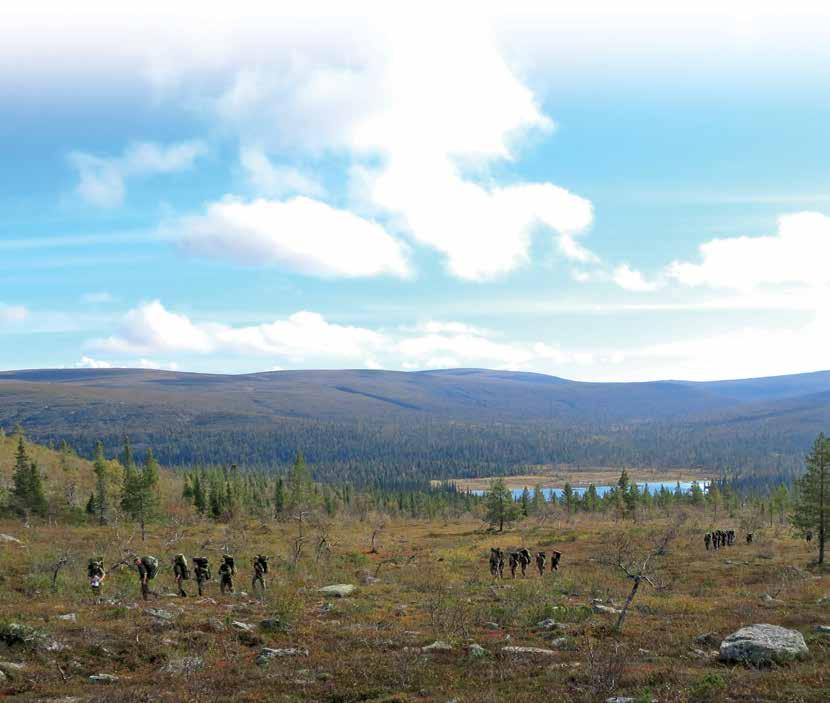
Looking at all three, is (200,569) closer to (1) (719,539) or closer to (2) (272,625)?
(2) (272,625)

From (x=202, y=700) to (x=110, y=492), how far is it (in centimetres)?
8135

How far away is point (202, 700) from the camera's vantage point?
1470 cm

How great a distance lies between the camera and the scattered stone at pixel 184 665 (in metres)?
17.3

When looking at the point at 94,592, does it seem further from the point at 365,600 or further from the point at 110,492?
the point at 110,492

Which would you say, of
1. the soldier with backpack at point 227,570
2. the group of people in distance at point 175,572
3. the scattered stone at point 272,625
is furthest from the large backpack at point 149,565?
the scattered stone at point 272,625

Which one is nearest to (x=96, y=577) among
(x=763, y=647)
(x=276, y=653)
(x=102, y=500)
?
(x=276, y=653)

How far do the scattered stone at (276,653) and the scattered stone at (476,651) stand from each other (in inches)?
216

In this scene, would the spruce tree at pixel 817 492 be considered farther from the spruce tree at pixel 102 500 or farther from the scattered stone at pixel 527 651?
the spruce tree at pixel 102 500

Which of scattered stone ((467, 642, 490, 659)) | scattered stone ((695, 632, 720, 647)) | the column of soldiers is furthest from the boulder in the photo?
the column of soldiers

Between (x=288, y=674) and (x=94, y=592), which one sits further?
(x=94, y=592)

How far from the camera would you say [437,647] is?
19859 mm

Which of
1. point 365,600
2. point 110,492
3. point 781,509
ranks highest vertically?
point 365,600

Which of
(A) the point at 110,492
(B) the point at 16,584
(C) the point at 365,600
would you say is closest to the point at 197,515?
(A) the point at 110,492

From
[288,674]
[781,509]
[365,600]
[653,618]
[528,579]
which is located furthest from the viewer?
[781,509]
